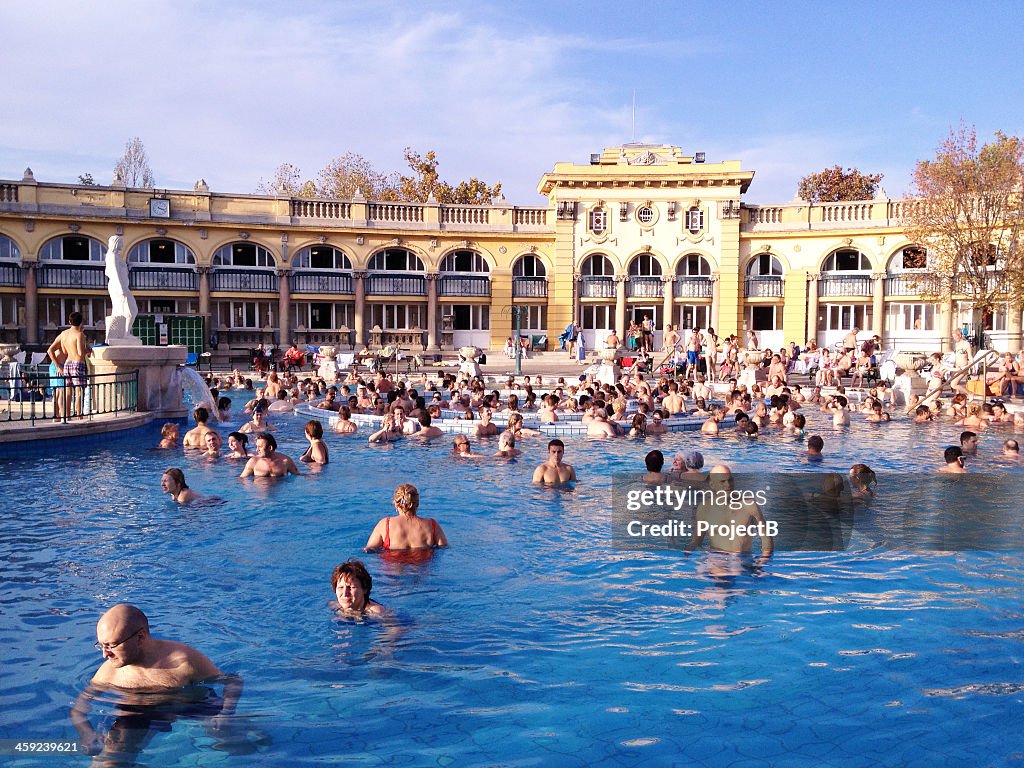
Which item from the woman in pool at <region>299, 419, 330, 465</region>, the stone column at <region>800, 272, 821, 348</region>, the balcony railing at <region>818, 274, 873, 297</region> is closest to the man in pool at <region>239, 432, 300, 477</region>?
the woman in pool at <region>299, 419, 330, 465</region>

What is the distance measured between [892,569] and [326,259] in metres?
31.9

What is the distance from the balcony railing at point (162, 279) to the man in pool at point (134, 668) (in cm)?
3209

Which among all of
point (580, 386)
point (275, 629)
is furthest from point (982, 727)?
point (580, 386)

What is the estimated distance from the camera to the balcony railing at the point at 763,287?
38.0 meters

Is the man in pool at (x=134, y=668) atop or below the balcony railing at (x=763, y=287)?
below

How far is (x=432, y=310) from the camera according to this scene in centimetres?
3766

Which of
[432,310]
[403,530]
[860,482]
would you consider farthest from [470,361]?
[403,530]

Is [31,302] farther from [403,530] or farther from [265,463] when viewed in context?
[403,530]

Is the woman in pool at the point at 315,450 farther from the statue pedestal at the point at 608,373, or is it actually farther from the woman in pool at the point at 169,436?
the statue pedestal at the point at 608,373

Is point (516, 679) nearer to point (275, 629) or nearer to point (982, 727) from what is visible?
point (275, 629)

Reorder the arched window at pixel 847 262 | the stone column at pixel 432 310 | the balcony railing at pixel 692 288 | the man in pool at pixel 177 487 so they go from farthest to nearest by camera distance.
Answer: the balcony railing at pixel 692 288 < the stone column at pixel 432 310 < the arched window at pixel 847 262 < the man in pool at pixel 177 487

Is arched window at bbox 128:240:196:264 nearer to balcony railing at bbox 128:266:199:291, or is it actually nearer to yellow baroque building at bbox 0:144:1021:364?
Answer: yellow baroque building at bbox 0:144:1021:364

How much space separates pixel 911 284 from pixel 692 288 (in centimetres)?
920

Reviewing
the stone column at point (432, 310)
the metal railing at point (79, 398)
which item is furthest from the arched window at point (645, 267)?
the metal railing at point (79, 398)
